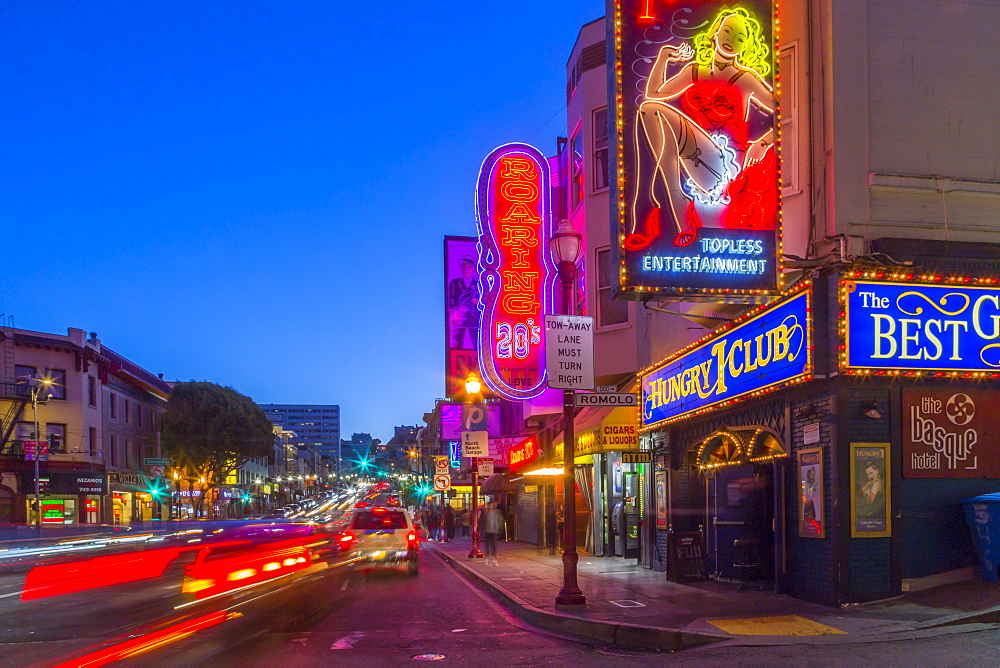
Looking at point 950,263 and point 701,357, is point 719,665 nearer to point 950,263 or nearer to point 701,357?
point 950,263

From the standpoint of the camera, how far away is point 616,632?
37.7 feet

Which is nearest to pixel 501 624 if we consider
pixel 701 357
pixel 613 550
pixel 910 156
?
pixel 701 357

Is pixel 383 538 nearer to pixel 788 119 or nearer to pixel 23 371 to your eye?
pixel 788 119

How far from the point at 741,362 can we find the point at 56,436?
48.7 m

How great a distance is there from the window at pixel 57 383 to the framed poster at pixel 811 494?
1953 inches

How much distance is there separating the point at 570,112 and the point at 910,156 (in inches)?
575

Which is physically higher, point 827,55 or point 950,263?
point 827,55

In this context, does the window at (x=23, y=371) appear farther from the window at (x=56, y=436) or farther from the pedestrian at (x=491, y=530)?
the pedestrian at (x=491, y=530)

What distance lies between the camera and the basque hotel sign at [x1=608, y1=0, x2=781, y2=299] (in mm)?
13398

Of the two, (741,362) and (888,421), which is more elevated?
(741,362)

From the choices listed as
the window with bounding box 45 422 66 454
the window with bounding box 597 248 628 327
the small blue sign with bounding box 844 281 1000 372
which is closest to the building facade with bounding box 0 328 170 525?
the window with bounding box 45 422 66 454

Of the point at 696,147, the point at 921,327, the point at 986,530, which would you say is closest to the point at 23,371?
the point at 696,147

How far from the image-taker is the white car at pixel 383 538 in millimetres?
20953

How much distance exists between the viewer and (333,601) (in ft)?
53.3
